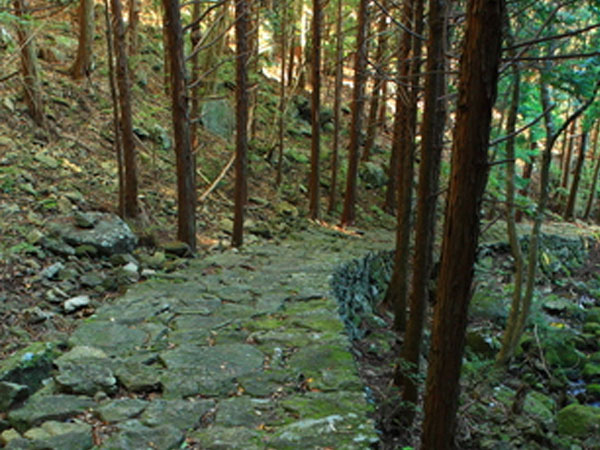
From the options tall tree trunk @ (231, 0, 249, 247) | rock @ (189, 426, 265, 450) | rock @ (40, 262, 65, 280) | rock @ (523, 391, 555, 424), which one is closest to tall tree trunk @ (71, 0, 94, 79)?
tall tree trunk @ (231, 0, 249, 247)

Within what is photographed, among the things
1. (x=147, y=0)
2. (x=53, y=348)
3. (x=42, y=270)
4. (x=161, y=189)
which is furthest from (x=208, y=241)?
(x=147, y=0)

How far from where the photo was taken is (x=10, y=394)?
3.15 meters

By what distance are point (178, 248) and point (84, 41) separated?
843 centimetres

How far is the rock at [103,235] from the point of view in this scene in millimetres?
6832

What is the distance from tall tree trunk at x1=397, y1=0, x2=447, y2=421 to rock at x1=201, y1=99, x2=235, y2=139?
1444 centimetres

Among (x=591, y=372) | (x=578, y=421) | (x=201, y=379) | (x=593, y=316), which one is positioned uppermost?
(x=201, y=379)

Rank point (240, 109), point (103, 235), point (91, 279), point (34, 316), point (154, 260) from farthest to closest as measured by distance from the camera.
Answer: point (240, 109)
point (154, 260)
point (103, 235)
point (91, 279)
point (34, 316)

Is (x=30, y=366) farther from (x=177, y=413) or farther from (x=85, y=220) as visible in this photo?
(x=85, y=220)

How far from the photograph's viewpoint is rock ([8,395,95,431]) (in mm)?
2953

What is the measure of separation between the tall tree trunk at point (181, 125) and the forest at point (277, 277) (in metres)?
0.03

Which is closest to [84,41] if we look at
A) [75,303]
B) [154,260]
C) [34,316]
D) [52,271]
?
[154,260]

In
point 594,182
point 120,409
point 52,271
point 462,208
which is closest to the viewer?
point 462,208

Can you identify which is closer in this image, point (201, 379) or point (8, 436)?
point (8, 436)

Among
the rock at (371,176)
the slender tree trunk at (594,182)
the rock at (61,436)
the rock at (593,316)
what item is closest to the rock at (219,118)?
the rock at (371,176)
